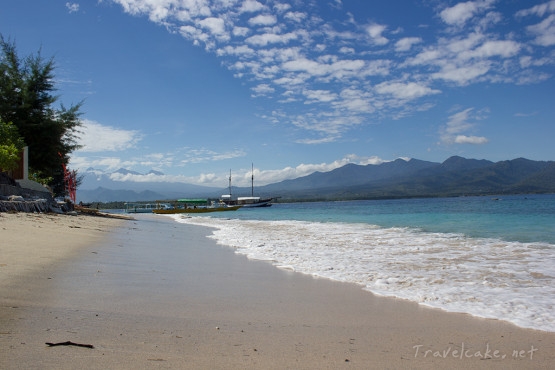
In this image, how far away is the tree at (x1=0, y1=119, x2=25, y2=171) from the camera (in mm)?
16203

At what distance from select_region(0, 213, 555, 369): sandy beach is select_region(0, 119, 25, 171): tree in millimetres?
13586

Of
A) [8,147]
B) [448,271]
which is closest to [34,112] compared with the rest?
[8,147]

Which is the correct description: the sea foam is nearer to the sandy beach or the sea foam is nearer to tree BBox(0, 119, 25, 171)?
the sandy beach

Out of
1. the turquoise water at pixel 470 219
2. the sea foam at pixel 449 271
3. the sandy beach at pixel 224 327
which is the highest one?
the sandy beach at pixel 224 327

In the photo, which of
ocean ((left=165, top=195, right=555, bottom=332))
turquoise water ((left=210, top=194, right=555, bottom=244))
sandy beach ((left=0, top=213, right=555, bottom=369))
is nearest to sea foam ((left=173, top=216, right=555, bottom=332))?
ocean ((left=165, top=195, right=555, bottom=332))

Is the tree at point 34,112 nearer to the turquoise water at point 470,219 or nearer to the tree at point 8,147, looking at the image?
the tree at point 8,147

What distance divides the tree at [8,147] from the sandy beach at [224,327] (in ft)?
44.6

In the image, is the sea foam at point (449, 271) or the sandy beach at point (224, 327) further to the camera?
the sea foam at point (449, 271)

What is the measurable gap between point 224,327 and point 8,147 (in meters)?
18.5

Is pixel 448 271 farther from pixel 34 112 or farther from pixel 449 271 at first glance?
→ pixel 34 112

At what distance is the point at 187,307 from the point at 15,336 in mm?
1570

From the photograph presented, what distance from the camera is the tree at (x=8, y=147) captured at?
53.2ft

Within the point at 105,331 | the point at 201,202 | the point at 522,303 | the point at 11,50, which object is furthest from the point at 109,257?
the point at 201,202

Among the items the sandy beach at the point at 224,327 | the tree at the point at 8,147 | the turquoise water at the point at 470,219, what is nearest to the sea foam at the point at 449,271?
the sandy beach at the point at 224,327
